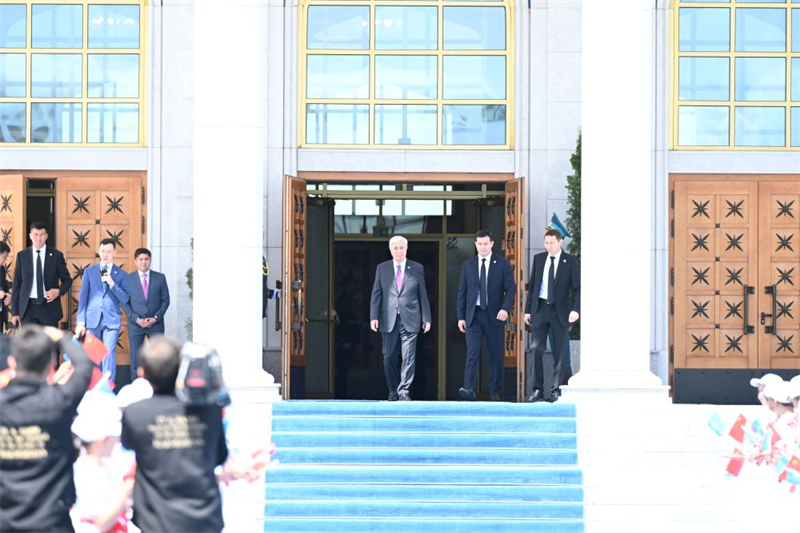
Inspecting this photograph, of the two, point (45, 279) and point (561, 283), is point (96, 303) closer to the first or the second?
point (45, 279)

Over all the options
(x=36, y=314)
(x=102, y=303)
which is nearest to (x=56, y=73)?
(x=36, y=314)

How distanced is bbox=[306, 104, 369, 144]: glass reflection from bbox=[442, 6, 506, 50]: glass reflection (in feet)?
4.90

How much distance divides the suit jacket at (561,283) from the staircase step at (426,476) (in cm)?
276

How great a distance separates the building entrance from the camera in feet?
63.5

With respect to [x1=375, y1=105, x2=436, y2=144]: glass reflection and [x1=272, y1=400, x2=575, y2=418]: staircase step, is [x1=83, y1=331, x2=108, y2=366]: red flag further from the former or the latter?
[x1=375, y1=105, x2=436, y2=144]: glass reflection

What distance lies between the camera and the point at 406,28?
59.7 ft

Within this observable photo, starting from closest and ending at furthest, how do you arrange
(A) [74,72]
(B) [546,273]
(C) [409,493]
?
(C) [409,493]
(B) [546,273]
(A) [74,72]

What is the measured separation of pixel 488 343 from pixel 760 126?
5.40 m

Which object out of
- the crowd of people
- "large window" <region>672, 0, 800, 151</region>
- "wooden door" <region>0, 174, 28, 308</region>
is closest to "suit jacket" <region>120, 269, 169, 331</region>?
"wooden door" <region>0, 174, 28, 308</region>

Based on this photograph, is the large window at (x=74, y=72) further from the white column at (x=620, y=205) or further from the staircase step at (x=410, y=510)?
the staircase step at (x=410, y=510)

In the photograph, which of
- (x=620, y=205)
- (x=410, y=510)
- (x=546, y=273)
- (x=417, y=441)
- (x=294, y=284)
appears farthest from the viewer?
(x=294, y=284)

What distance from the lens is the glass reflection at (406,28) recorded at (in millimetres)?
18172

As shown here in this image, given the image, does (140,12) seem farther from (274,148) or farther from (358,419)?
(358,419)

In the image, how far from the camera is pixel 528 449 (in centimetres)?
1325
